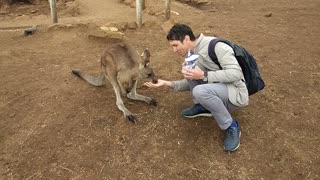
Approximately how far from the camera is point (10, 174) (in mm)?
3051

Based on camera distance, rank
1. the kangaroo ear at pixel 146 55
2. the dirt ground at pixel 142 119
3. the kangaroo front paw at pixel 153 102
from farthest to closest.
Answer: the kangaroo front paw at pixel 153 102 < the kangaroo ear at pixel 146 55 < the dirt ground at pixel 142 119

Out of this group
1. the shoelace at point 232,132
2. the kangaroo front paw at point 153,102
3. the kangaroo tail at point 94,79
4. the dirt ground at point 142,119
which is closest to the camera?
the dirt ground at point 142,119

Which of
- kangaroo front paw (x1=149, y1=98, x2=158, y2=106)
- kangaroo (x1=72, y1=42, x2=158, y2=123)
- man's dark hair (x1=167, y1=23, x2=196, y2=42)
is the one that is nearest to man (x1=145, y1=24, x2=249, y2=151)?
man's dark hair (x1=167, y1=23, x2=196, y2=42)

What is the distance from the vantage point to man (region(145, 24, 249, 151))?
299 cm

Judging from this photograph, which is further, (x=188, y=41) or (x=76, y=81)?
Answer: (x=76, y=81)

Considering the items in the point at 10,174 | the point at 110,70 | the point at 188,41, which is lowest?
the point at 10,174

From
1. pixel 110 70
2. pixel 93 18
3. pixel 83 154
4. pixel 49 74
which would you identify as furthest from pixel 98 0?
pixel 83 154

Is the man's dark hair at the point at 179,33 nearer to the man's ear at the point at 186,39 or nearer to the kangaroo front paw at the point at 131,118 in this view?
the man's ear at the point at 186,39

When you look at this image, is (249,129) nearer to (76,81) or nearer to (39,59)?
(76,81)

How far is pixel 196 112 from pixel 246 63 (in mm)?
765

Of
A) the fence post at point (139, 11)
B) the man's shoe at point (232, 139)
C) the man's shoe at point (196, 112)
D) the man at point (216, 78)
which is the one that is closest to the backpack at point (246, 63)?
the man at point (216, 78)

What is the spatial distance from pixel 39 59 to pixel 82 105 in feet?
5.07

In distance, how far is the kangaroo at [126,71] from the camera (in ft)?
12.1

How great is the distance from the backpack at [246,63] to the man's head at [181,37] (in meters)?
0.18
